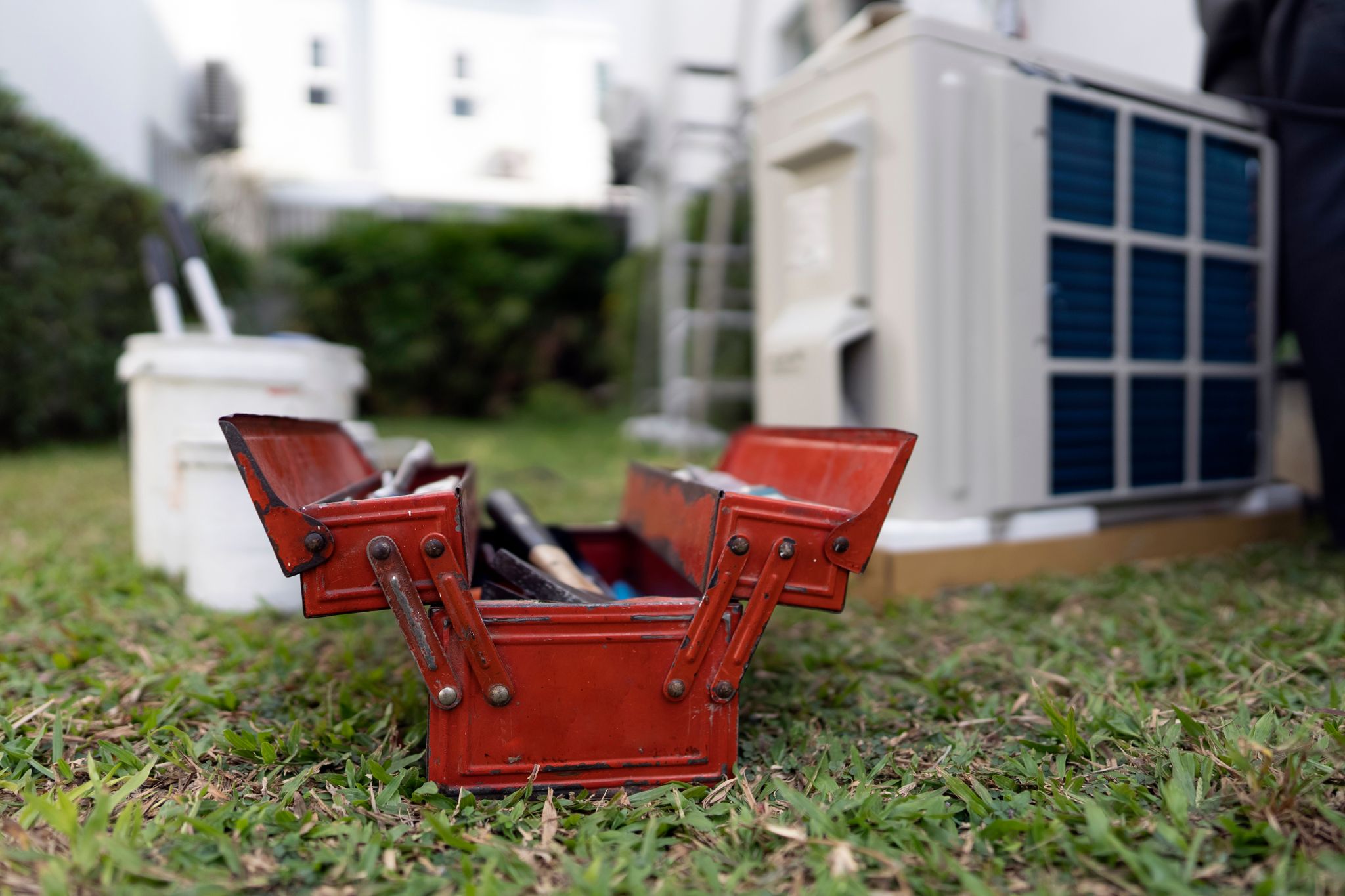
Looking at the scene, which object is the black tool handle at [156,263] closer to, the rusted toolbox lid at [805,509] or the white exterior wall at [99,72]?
the rusted toolbox lid at [805,509]

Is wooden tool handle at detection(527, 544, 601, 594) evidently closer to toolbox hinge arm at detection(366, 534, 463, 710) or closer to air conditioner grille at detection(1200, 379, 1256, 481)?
toolbox hinge arm at detection(366, 534, 463, 710)

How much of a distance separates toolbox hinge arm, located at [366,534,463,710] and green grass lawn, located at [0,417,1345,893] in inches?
4.8

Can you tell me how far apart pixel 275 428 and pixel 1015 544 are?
62.2 inches

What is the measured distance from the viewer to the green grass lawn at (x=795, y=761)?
35.6 inches

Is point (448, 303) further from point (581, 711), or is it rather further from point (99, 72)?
point (581, 711)

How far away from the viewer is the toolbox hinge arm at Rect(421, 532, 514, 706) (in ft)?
3.42

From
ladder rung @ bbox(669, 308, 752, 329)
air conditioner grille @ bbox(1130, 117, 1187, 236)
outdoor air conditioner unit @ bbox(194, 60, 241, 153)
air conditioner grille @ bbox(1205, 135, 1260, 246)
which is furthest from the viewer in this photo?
outdoor air conditioner unit @ bbox(194, 60, 241, 153)

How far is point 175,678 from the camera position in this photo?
4.81ft

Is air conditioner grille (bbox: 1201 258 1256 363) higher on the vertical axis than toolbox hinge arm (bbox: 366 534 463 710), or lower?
higher

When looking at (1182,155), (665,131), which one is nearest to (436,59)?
(665,131)

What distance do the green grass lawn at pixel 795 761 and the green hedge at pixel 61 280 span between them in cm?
373

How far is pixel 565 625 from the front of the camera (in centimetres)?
109

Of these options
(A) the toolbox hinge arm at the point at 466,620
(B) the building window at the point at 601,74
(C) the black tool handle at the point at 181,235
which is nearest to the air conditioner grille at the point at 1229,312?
(A) the toolbox hinge arm at the point at 466,620

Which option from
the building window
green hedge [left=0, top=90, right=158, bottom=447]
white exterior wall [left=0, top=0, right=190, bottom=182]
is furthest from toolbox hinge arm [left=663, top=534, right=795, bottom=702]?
the building window
